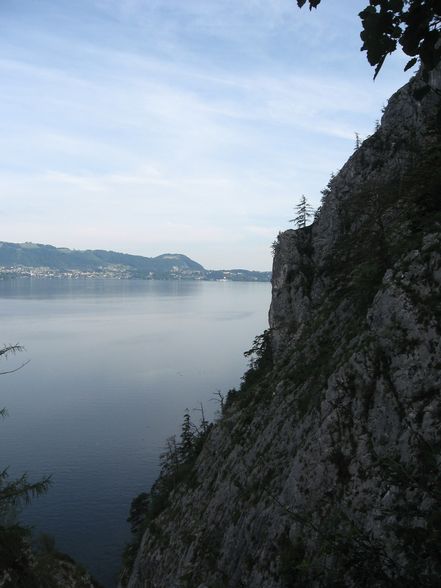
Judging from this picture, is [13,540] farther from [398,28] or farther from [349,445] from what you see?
[398,28]

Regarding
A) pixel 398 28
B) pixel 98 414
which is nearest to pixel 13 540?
pixel 398 28

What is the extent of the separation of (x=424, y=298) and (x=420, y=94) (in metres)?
13.9

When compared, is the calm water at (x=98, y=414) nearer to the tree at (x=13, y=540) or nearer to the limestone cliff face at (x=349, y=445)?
the limestone cliff face at (x=349, y=445)

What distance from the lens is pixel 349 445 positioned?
1714 centimetres

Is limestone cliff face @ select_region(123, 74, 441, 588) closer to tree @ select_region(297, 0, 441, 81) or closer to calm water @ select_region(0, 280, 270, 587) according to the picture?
tree @ select_region(297, 0, 441, 81)

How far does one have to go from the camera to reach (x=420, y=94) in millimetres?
4527

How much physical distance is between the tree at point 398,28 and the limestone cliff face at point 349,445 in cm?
47

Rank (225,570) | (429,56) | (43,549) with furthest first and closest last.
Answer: (43,549)
(225,570)
(429,56)

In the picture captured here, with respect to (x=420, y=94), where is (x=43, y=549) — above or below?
below

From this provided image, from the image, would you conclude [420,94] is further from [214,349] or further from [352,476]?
[214,349]

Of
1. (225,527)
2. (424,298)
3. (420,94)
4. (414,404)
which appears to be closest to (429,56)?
(420,94)

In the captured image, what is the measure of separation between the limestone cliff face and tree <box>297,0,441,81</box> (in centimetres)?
47

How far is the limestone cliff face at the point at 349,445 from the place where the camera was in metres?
5.90

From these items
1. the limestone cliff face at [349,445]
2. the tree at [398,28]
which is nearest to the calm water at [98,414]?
the limestone cliff face at [349,445]
